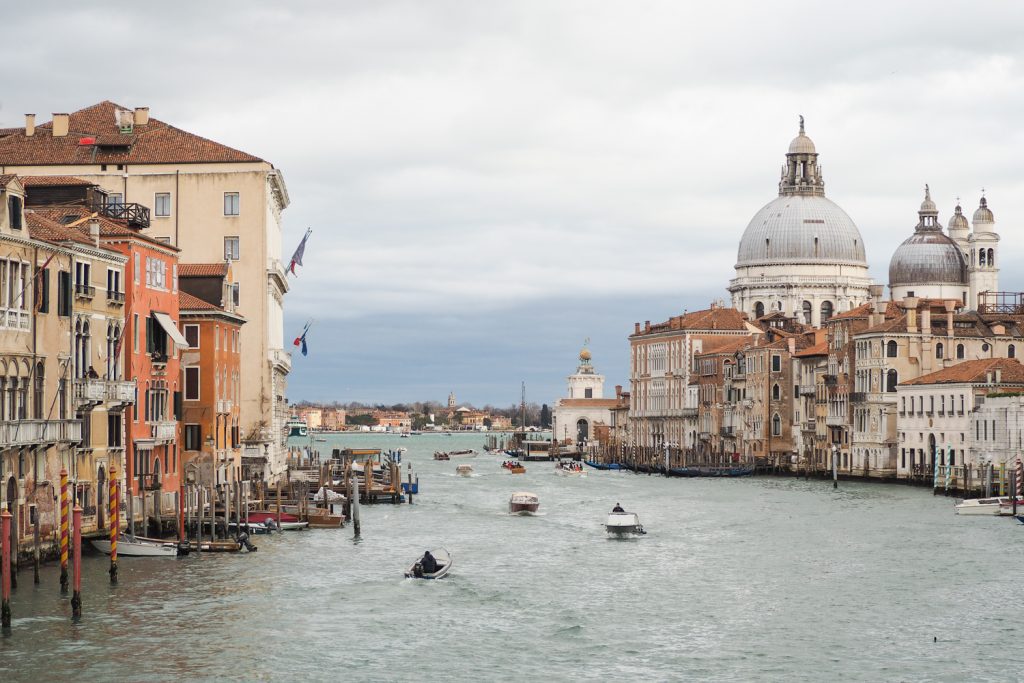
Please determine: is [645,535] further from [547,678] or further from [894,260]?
[894,260]

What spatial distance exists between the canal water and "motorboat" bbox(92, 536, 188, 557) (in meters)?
0.43

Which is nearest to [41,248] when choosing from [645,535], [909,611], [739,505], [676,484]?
[909,611]

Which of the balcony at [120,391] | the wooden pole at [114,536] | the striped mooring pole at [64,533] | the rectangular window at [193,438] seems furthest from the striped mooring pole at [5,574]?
the rectangular window at [193,438]

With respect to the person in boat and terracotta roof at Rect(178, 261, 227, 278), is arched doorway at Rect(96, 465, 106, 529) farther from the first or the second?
terracotta roof at Rect(178, 261, 227, 278)

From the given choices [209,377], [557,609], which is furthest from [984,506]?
[557,609]

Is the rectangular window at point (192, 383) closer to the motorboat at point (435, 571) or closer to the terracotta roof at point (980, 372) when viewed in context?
the motorboat at point (435, 571)

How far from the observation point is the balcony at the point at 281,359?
175 feet

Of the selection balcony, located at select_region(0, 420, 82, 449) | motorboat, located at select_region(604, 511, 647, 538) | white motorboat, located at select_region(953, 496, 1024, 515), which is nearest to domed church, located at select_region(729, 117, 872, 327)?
white motorboat, located at select_region(953, 496, 1024, 515)

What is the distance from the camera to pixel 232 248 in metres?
52.0

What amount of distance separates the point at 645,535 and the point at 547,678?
21.5 m

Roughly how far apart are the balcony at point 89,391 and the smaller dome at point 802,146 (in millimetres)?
93728

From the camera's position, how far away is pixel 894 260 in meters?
111

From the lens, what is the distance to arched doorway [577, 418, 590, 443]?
138 meters

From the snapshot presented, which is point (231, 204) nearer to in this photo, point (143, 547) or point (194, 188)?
point (194, 188)
